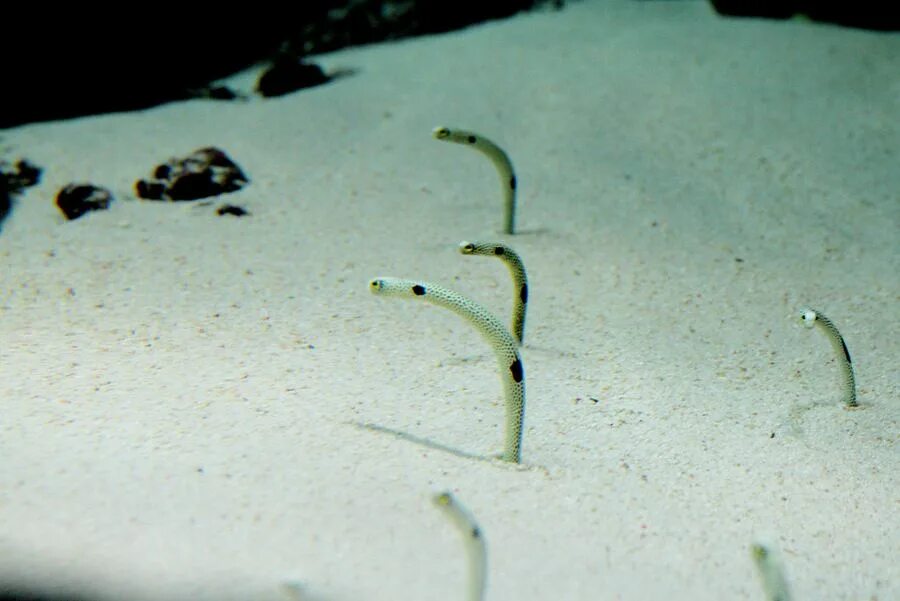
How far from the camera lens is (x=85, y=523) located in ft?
5.94

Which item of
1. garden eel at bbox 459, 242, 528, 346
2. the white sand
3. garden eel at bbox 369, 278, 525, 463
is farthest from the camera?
garden eel at bbox 459, 242, 528, 346

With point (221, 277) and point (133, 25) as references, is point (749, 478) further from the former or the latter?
point (133, 25)

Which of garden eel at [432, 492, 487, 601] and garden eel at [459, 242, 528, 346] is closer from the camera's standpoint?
garden eel at [432, 492, 487, 601]

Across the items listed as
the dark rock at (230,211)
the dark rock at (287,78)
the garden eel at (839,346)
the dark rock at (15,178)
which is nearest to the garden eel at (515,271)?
the garden eel at (839,346)

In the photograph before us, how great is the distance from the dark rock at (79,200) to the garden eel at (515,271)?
2453mm

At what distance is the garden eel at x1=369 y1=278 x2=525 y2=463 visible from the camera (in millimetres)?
2205

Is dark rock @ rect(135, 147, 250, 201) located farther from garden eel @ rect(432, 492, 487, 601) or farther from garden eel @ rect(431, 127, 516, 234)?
garden eel @ rect(432, 492, 487, 601)

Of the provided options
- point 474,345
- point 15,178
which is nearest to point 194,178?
point 15,178

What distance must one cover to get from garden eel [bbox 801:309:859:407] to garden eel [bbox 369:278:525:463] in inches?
39.7

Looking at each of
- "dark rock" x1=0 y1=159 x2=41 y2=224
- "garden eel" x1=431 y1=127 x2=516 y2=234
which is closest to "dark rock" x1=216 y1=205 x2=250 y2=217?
"garden eel" x1=431 y1=127 x2=516 y2=234

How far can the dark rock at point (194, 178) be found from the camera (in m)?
4.50

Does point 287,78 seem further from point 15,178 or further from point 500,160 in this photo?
point 500,160

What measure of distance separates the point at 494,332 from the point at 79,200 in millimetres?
3121

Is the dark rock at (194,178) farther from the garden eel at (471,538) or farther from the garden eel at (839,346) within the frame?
the garden eel at (471,538)
